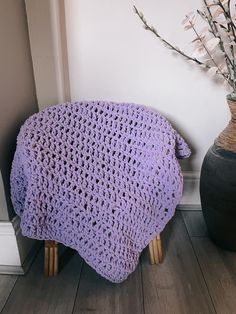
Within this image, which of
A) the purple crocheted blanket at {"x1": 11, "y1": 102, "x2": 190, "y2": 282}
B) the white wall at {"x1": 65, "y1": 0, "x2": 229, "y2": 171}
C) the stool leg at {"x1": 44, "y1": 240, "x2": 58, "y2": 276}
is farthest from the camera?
the white wall at {"x1": 65, "y1": 0, "x2": 229, "y2": 171}

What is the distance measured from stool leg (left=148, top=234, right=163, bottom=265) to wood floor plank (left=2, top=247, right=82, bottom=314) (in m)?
0.31

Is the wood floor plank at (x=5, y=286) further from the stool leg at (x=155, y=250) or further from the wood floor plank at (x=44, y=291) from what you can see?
the stool leg at (x=155, y=250)

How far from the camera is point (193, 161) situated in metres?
1.43

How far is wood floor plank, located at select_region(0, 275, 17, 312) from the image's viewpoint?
96cm

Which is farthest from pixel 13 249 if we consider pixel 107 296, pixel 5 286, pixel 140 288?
pixel 140 288

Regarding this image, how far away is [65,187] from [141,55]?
2.33 feet

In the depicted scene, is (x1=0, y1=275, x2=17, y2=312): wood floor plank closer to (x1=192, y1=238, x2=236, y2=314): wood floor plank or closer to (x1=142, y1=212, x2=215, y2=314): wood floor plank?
(x1=142, y1=212, x2=215, y2=314): wood floor plank

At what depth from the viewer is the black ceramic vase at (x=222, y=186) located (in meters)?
1.03

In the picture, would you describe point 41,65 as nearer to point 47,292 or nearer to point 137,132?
point 137,132

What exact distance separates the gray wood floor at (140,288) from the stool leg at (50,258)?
0.10 ft

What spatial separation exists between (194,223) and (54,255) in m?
0.74

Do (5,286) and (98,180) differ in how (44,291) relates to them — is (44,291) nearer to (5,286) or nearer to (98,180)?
(5,286)

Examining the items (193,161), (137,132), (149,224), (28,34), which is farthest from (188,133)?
(28,34)

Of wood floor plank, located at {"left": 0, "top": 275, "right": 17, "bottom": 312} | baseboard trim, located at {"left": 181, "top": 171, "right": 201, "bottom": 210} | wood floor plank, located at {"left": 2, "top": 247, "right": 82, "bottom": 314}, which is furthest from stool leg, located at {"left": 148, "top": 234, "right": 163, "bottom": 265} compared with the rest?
wood floor plank, located at {"left": 0, "top": 275, "right": 17, "bottom": 312}
